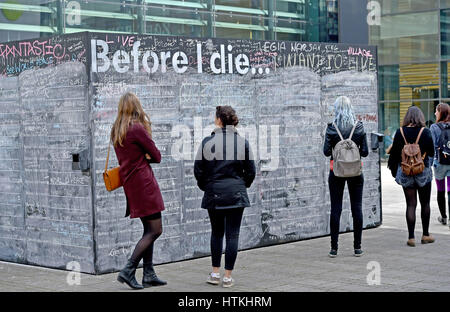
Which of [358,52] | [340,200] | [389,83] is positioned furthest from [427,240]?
[389,83]

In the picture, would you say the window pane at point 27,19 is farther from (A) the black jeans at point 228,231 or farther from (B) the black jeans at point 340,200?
(A) the black jeans at point 228,231

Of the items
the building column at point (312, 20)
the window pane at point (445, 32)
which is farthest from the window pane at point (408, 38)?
the building column at point (312, 20)

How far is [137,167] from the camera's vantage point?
279 inches

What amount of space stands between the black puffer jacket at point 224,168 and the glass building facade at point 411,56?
20087 millimetres

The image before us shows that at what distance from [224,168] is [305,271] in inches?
61.7

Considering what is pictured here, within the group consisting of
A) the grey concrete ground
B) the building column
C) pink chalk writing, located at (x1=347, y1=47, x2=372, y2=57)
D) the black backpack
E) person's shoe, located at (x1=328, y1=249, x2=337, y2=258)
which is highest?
the building column

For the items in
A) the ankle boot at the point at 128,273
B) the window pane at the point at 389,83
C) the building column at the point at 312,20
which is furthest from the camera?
the window pane at the point at 389,83

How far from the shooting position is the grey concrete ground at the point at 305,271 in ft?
23.9

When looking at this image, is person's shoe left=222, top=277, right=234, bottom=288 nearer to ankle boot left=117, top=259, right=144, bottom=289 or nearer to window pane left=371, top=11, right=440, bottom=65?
ankle boot left=117, top=259, right=144, bottom=289

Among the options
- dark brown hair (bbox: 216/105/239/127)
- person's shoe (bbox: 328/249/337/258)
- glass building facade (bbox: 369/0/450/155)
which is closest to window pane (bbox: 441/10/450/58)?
glass building facade (bbox: 369/0/450/155)

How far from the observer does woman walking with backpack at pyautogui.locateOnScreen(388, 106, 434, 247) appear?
9.34 m

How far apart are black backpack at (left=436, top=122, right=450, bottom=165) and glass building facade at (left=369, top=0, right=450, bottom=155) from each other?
1558 centimetres

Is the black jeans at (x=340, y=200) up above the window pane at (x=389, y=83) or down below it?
below

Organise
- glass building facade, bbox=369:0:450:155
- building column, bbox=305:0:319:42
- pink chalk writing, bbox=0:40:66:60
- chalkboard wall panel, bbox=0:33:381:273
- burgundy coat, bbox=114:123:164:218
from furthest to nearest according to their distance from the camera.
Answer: glass building facade, bbox=369:0:450:155 → building column, bbox=305:0:319:42 → pink chalk writing, bbox=0:40:66:60 → chalkboard wall panel, bbox=0:33:381:273 → burgundy coat, bbox=114:123:164:218
